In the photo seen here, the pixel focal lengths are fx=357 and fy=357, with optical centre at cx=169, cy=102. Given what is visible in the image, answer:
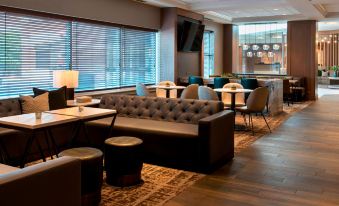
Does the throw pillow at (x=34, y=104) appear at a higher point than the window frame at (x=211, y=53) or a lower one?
lower

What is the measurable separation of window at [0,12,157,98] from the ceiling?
4.34 feet

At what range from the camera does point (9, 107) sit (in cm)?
517

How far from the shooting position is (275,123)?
8117 mm

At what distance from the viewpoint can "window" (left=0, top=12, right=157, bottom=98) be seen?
20.0 feet

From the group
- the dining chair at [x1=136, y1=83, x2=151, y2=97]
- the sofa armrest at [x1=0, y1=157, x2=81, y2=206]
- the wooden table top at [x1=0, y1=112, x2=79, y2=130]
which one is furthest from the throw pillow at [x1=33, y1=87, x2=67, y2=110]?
the sofa armrest at [x1=0, y1=157, x2=81, y2=206]

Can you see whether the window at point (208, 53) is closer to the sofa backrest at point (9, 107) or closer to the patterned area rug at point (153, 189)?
the sofa backrest at point (9, 107)

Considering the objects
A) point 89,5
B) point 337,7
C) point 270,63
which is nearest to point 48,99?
point 89,5

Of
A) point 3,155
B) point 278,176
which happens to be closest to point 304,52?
point 278,176

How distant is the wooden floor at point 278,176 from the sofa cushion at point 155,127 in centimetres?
63

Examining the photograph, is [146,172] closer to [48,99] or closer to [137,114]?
[137,114]

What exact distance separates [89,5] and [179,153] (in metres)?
4.40

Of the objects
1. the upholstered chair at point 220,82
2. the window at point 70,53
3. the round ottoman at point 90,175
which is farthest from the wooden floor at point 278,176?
the window at point 70,53

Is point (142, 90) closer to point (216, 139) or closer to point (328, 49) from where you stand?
point (216, 139)

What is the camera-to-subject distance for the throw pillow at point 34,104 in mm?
4898
